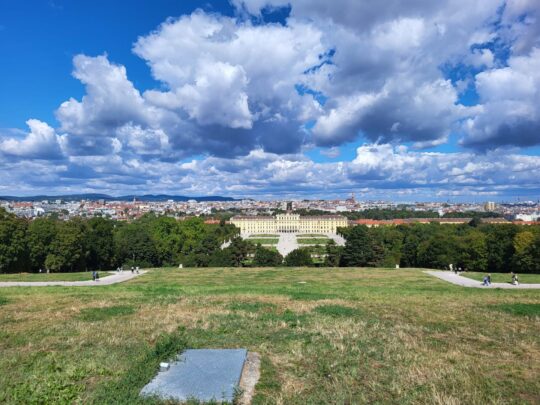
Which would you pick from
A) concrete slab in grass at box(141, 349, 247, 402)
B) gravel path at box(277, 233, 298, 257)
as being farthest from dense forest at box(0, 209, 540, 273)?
concrete slab in grass at box(141, 349, 247, 402)

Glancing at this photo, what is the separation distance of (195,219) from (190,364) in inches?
2480

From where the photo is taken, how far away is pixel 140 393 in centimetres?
552

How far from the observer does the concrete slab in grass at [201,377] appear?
17.8ft

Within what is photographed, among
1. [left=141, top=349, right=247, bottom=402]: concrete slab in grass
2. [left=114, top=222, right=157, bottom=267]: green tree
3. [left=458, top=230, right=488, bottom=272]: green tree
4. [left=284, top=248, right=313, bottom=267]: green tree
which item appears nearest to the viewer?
[left=141, top=349, right=247, bottom=402]: concrete slab in grass

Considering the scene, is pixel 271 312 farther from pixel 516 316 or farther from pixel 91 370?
pixel 516 316

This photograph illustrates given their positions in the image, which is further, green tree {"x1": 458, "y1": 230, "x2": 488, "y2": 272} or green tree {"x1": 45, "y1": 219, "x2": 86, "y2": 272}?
green tree {"x1": 458, "y1": 230, "x2": 488, "y2": 272}

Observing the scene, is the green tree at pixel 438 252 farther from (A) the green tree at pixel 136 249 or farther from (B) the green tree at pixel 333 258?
(A) the green tree at pixel 136 249

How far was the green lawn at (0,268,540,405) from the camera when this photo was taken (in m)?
5.84

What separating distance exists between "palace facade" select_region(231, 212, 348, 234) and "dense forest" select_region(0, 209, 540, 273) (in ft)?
350

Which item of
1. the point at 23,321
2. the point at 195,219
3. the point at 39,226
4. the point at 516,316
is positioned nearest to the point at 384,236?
the point at 195,219

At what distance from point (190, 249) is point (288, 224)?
121 metres

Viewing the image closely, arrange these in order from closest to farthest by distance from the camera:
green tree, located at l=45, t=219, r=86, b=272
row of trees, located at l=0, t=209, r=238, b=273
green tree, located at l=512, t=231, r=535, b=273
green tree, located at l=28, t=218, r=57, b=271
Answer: row of trees, located at l=0, t=209, r=238, b=273
green tree, located at l=28, t=218, r=57, b=271
green tree, located at l=45, t=219, r=86, b=272
green tree, located at l=512, t=231, r=535, b=273

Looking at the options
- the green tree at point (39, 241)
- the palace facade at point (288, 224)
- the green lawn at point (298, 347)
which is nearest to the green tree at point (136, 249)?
the green tree at point (39, 241)

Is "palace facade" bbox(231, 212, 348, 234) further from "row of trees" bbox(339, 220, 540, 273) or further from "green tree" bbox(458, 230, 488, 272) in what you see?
"green tree" bbox(458, 230, 488, 272)
